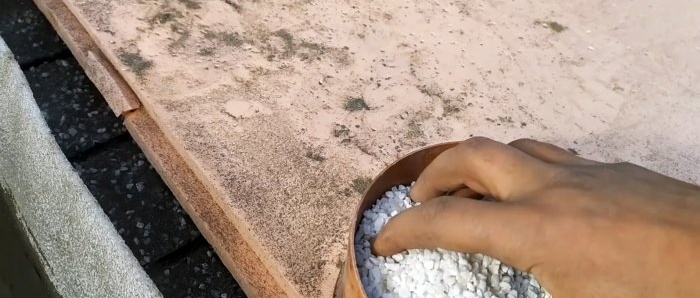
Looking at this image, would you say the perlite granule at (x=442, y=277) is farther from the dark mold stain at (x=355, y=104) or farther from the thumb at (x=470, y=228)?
the dark mold stain at (x=355, y=104)

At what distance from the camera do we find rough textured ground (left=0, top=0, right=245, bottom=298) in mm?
1003

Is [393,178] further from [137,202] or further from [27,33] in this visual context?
[27,33]

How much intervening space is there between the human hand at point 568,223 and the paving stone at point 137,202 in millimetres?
346

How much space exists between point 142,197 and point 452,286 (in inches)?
19.7

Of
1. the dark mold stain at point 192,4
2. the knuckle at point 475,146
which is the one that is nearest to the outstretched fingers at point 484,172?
the knuckle at point 475,146

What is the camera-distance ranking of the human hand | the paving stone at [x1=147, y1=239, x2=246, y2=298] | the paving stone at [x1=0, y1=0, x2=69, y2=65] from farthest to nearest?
the paving stone at [x1=0, y1=0, x2=69, y2=65] < the paving stone at [x1=147, y1=239, x2=246, y2=298] < the human hand

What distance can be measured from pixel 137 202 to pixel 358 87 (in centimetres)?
39

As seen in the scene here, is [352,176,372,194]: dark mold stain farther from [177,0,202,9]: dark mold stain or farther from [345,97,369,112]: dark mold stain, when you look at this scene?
[177,0,202,9]: dark mold stain

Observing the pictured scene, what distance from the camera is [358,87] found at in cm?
122

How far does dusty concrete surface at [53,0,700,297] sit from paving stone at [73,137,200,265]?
64 millimetres

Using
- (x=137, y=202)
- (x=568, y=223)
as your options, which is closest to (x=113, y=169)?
(x=137, y=202)

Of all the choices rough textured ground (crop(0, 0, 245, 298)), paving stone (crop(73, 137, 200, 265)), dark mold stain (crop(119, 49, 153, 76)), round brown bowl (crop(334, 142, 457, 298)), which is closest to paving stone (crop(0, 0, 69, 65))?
rough textured ground (crop(0, 0, 245, 298))

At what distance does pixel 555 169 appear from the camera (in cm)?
77

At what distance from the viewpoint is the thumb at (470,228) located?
71cm
